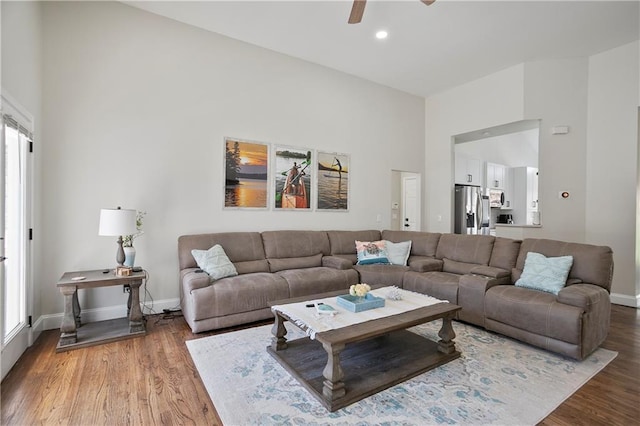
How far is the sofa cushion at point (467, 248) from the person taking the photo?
4.05m

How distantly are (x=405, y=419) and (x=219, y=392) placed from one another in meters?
1.23

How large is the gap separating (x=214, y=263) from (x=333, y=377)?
2063 mm

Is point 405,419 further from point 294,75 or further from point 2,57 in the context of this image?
point 294,75

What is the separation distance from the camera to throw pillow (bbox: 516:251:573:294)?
10.1 ft

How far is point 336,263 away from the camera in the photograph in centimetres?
434

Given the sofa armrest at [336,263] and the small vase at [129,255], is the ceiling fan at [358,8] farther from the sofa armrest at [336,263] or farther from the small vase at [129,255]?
the small vase at [129,255]

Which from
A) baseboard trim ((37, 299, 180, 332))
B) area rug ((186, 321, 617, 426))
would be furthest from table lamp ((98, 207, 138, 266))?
area rug ((186, 321, 617, 426))

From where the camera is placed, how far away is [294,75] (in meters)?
4.84

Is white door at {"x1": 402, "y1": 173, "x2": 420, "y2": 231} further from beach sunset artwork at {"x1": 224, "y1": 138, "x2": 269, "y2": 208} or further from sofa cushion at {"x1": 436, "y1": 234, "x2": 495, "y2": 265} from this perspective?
beach sunset artwork at {"x1": 224, "y1": 138, "x2": 269, "y2": 208}

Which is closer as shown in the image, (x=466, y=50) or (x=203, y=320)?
(x=203, y=320)

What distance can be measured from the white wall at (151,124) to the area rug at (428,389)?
169cm

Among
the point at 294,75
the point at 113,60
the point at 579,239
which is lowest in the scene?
the point at 579,239

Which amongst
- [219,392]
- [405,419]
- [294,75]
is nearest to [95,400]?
[219,392]

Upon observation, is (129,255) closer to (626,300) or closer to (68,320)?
(68,320)
